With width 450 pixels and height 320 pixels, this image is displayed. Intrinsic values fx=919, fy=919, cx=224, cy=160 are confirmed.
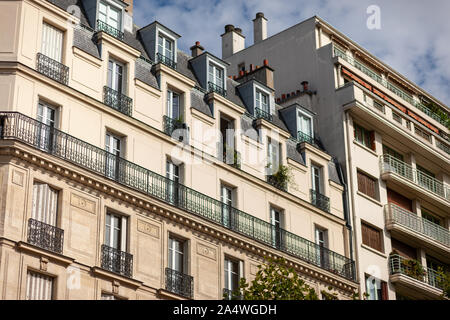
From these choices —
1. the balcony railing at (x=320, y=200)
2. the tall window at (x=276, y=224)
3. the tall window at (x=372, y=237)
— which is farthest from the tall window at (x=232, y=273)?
the tall window at (x=372, y=237)

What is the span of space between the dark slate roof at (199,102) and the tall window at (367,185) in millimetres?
7469

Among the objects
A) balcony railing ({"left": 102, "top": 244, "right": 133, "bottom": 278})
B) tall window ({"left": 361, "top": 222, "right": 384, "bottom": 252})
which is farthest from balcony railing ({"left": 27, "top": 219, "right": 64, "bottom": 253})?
tall window ({"left": 361, "top": 222, "right": 384, "bottom": 252})

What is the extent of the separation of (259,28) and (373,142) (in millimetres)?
A: 7826

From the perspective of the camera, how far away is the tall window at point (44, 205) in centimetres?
2170

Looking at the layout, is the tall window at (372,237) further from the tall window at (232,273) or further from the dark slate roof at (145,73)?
the dark slate roof at (145,73)

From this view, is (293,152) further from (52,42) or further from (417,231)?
(52,42)

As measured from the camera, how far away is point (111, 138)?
81.1 feet

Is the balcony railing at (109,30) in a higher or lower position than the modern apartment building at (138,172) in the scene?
higher

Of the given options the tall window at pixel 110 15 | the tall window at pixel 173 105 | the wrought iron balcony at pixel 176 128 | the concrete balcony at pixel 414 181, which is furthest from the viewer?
the concrete balcony at pixel 414 181

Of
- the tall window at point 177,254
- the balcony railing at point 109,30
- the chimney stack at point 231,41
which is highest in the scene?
the chimney stack at point 231,41

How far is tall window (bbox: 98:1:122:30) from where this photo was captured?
1017 inches

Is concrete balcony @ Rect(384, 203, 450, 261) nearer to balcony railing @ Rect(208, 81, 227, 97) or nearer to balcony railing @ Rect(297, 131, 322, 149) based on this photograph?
balcony railing @ Rect(297, 131, 322, 149)

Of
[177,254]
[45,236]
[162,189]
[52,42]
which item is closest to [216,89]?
[162,189]

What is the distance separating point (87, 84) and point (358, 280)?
39.1 ft
